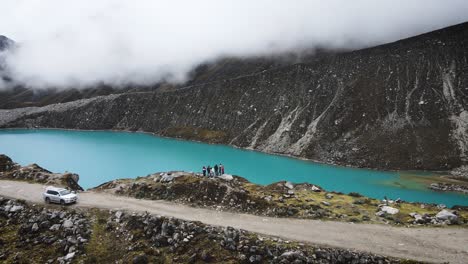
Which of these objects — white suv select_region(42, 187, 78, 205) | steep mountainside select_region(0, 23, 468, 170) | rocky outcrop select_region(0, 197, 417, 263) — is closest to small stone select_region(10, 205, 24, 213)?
rocky outcrop select_region(0, 197, 417, 263)

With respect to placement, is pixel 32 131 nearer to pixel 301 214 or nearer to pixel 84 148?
pixel 84 148

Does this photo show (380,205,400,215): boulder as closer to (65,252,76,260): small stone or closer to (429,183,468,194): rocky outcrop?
(65,252,76,260): small stone

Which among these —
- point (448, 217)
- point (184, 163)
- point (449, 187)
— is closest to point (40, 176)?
point (448, 217)

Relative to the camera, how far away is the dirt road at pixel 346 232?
78.3 feet

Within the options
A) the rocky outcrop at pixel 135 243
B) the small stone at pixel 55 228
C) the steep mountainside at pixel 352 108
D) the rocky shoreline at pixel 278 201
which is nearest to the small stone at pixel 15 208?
the rocky outcrop at pixel 135 243

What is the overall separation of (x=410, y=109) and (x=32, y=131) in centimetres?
15748

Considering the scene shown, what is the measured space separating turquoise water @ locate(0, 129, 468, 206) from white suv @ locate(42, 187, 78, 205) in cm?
3090

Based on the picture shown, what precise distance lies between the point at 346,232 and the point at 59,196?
26.1 m

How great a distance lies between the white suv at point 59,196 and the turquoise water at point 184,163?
30.9 m

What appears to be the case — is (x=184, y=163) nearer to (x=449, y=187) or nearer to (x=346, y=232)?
(x=449, y=187)

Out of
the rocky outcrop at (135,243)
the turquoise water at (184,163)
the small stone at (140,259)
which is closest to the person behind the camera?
the rocky outcrop at (135,243)

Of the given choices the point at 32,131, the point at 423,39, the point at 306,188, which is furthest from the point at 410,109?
the point at 32,131

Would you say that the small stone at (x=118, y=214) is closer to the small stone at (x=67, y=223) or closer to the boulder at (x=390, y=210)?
the small stone at (x=67, y=223)

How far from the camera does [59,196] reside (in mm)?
34375
